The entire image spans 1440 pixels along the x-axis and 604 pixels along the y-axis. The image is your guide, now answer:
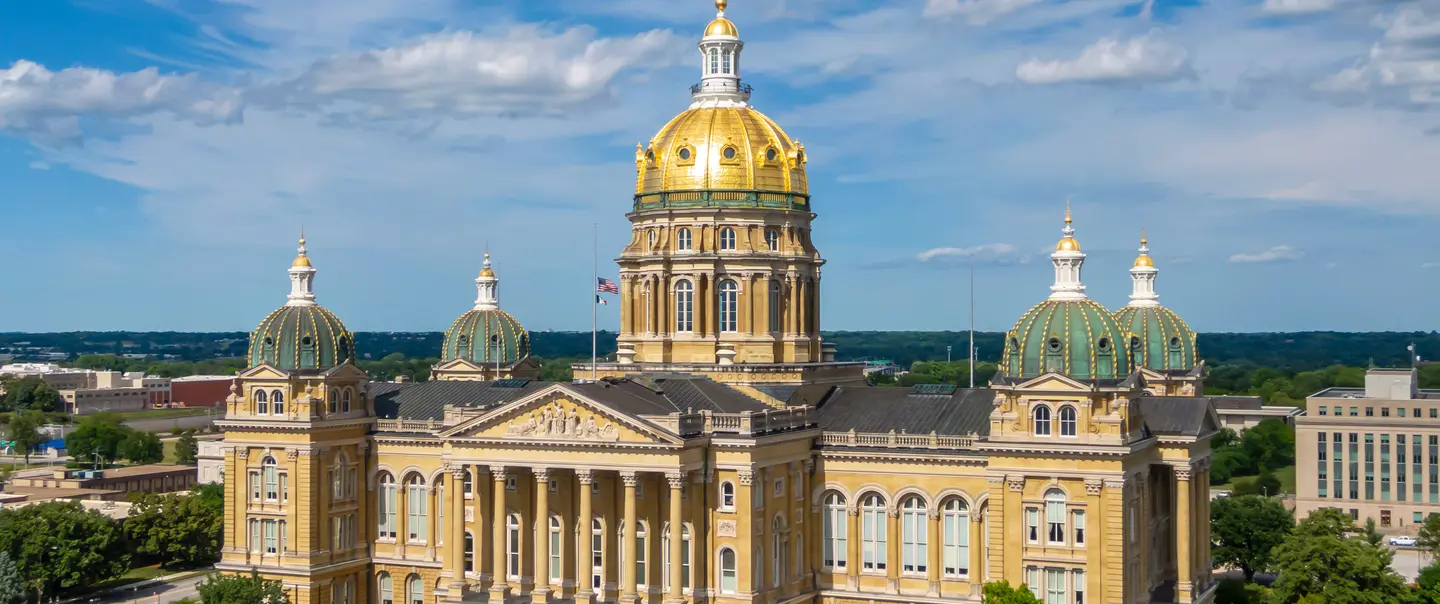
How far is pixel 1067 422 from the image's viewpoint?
72812 mm

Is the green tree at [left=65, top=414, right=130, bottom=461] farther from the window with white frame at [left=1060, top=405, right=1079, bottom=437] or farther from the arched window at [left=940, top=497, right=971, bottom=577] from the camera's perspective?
the window with white frame at [left=1060, top=405, right=1079, bottom=437]

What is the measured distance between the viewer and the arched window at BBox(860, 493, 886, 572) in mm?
80250

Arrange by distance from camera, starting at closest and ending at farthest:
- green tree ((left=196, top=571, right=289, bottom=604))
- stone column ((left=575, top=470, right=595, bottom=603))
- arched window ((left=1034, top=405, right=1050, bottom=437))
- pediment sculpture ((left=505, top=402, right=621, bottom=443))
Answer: arched window ((left=1034, top=405, right=1050, bottom=437)) → pediment sculpture ((left=505, top=402, right=621, bottom=443)) → stone column ((left=575, top=470, right=595, bottom=603)) → green tree ((left=196, top=571, right=289, bottom=604))

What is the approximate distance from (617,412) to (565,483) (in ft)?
24.7

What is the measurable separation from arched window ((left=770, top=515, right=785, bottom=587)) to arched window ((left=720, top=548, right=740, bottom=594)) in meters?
2.13

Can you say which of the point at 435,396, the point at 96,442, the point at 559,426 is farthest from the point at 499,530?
the point at 96,442

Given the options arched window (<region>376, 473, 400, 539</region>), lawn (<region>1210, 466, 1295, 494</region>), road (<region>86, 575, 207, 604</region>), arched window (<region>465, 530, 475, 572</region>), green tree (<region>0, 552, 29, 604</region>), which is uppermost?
arched window (<region>376, 473, 400, 539</region>)

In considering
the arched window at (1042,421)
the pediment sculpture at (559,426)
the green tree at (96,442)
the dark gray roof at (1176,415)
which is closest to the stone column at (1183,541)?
the dark gray roof at (1176,415)

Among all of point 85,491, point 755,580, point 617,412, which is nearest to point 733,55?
point 617,412

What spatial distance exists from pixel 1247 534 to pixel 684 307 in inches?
1694

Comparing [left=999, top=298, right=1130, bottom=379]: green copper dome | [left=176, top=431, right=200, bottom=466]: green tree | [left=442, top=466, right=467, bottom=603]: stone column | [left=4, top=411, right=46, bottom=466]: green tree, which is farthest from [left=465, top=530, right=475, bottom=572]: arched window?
[left=4, top=411, right=46, bottom=466]: green tree

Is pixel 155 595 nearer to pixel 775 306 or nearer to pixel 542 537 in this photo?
pixel 542 537

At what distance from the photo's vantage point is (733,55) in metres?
92.4

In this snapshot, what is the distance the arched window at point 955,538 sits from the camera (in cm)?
7831
